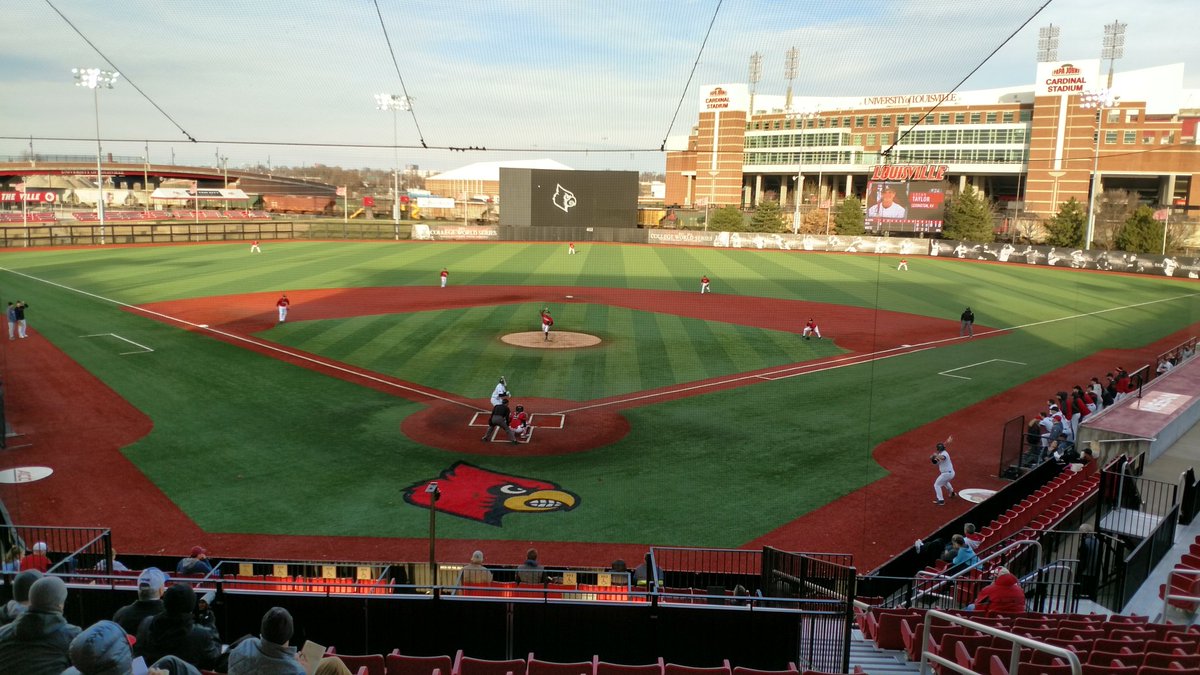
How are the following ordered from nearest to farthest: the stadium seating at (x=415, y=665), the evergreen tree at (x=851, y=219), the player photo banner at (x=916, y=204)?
the stadium seating at (x=415, y=665), the player photo banner at (x=916, y=204), the evergreen tree at (x=851, y=219)

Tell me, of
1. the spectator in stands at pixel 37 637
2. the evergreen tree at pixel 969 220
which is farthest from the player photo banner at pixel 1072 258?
the spectator in stands at pixel 37 637

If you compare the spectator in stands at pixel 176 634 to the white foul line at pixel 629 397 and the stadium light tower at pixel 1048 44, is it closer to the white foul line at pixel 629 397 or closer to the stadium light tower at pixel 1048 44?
the white foul line at pixel 629 397

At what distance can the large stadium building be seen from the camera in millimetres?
82438

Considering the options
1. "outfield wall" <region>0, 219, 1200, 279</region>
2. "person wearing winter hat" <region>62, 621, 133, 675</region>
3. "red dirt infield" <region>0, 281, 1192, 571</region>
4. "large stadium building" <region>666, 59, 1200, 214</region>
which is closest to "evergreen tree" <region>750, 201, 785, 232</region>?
"outfield wall" <region>0, 219, 1200, 279</region>

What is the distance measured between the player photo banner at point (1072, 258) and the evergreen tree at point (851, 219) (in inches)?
362

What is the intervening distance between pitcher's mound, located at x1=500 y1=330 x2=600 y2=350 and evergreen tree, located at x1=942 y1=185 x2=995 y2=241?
164 feet

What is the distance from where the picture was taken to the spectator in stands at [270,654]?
439cm

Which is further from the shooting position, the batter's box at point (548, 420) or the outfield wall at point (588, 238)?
the outfield wall at point (588, 238)

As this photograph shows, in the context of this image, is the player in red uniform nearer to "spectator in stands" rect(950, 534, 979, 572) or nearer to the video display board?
"spectator in stands" rect(950, 534, 979, 572)

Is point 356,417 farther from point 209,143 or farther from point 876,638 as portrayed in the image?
point 876,638

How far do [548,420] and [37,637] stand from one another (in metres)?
17.4

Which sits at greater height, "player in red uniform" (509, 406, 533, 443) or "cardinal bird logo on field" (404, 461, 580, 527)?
"player in red uniform" (509, 406, 533, 443)

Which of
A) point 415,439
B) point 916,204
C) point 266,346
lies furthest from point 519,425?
point 916,204

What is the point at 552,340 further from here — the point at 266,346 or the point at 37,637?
the point at 37,637
